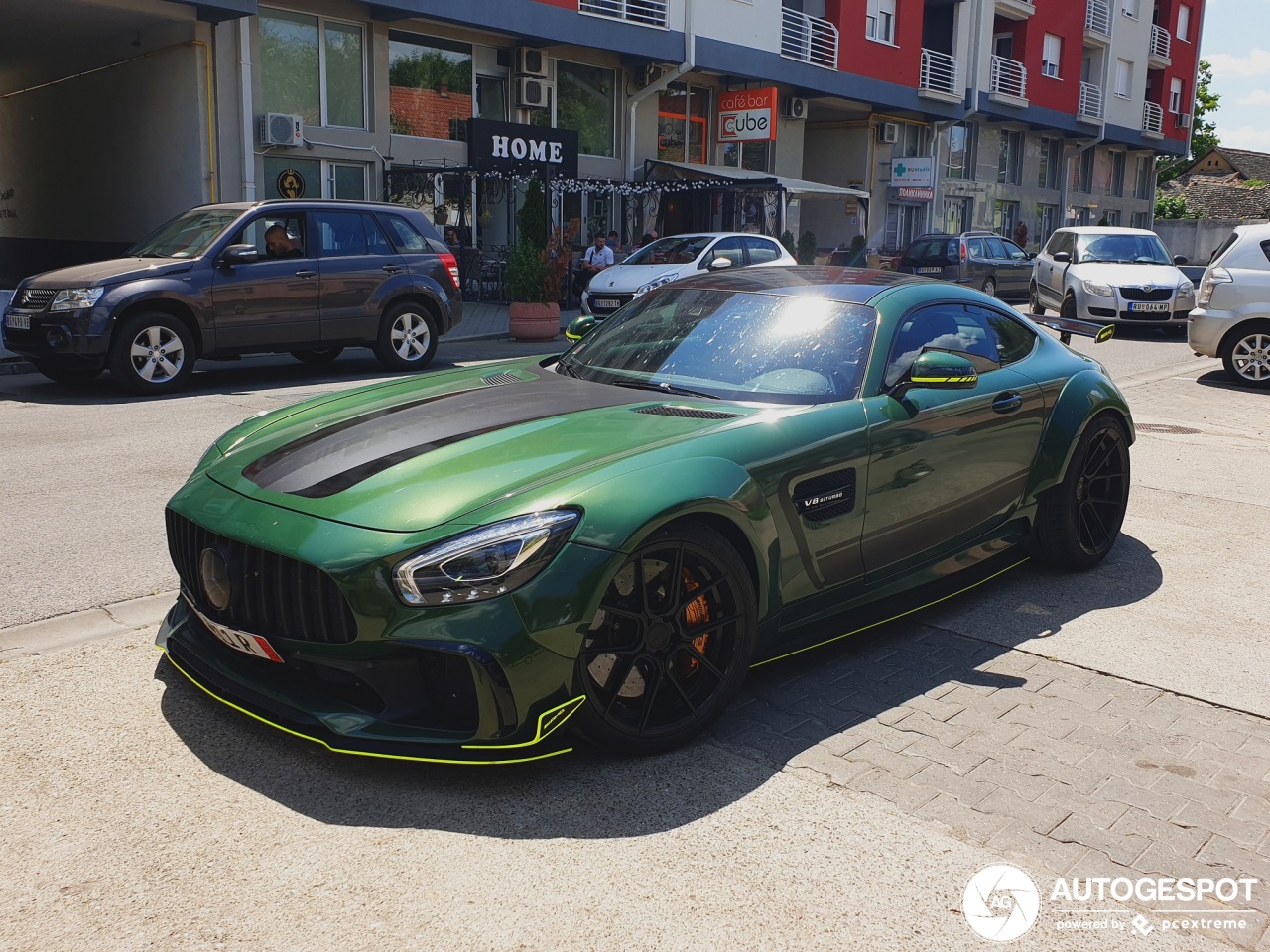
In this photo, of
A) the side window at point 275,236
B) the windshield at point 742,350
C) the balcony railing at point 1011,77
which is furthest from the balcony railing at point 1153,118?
the windshield at point 742,350

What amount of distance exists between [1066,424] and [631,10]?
2214 cm

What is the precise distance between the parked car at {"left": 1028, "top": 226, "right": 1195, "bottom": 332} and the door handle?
15.2m

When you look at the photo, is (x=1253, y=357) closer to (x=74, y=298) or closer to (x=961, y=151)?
(x=74, y=298)

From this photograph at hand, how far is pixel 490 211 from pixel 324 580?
856 inches

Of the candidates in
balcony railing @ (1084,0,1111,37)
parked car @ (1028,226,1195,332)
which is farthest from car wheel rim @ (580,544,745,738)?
balcony railing @ (1084,0,1111,37)

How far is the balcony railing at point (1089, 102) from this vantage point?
137 feet

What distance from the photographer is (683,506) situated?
135 inches

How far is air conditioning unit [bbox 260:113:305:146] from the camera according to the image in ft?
63.6

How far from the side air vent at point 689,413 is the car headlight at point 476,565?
3.18 feet

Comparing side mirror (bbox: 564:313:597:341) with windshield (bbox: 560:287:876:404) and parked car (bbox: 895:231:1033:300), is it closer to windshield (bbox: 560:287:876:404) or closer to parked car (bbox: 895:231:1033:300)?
windshield (bbox: 560:287:876:404)

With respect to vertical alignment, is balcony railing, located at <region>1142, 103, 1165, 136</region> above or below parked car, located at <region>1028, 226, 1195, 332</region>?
above

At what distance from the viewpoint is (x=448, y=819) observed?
3.10m

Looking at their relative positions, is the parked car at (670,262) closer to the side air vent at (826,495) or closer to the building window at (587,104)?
the building window at (587,104)

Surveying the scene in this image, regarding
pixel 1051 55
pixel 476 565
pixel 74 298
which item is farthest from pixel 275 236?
pixel 1051 55
